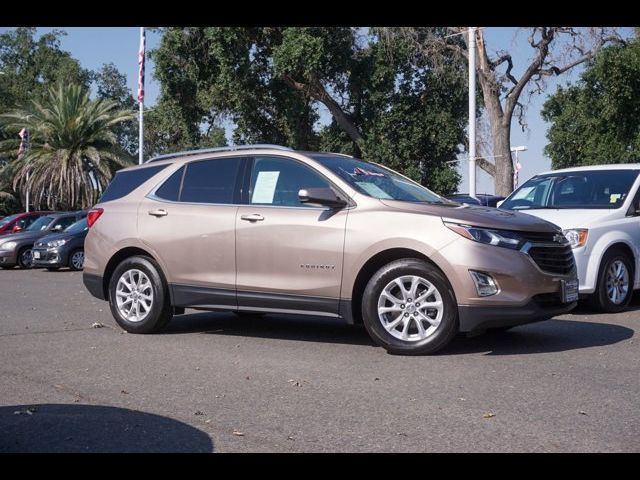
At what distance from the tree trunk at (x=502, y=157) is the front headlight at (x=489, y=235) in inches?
742

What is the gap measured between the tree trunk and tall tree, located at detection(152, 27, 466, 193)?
12.5 ft

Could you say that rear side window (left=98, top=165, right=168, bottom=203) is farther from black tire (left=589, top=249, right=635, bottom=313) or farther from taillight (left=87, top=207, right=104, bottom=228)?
black tire (left=589, top=249, right=635, bottom=313)

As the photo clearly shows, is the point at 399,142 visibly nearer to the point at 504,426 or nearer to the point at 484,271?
the point at 484,271

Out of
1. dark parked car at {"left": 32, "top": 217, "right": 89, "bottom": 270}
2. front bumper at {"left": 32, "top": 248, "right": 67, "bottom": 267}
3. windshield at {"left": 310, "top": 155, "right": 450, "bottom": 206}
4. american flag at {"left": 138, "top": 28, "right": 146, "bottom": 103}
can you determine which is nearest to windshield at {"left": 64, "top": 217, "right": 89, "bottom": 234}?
dark parked car at {"left": 32, "top": 217, "right": 89, "bottom": 270}

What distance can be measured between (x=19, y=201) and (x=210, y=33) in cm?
3494

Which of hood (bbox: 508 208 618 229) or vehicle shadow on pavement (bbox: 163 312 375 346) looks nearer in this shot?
vehicle shadow on pavement (bbox: 163 312 375 346)

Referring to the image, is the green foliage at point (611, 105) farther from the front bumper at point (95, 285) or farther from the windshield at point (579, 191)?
the front bumper at point (95, 285)

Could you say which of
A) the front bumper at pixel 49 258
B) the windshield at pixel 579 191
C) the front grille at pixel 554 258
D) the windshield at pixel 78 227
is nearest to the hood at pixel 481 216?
the front grille at pixel 554 258

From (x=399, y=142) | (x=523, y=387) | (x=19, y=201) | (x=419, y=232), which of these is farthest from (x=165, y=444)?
(x=19, y=201)

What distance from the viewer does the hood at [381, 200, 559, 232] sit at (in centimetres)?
705

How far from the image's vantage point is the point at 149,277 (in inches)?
333

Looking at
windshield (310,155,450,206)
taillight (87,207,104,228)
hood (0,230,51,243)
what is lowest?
hood (0,230,51,243)

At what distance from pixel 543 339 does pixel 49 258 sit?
15673mm

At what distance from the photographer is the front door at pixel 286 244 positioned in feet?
24.5
